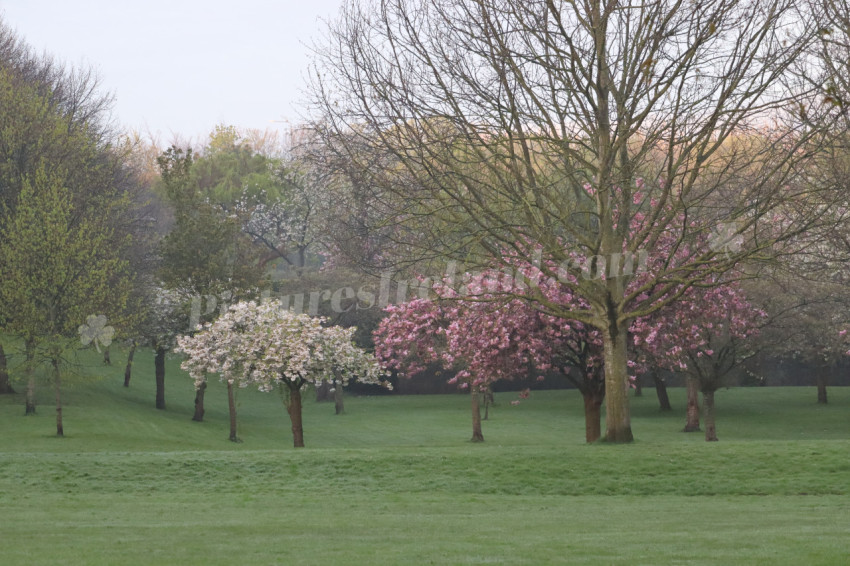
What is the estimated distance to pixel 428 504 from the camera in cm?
1582

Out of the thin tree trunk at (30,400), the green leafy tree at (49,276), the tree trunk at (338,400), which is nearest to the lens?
the green leafy tree at (49,276)

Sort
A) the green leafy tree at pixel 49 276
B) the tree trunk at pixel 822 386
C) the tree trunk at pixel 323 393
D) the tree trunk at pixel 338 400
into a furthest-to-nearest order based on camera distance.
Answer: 1. the tree trunk at pixel 323 393
2. the tree trunk at pixel 338 400
3. the tree trunk at pixel 822 386
4. the green leafy tree at pixel 49 276

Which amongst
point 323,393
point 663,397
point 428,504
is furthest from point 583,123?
point 323,393

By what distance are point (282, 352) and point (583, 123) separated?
13.5 m

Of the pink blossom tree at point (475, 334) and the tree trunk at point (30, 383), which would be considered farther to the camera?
the tree trunk at point (30, 383)

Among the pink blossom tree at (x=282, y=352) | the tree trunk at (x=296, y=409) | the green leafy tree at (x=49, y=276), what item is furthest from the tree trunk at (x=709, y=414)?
the green leafy tree at (x=49, y=276)

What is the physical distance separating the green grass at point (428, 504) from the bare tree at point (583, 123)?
3676mm

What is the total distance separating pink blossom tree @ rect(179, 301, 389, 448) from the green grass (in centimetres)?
459

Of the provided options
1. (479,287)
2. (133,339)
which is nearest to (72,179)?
(133,339)

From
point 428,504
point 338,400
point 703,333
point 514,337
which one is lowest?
point 428,504

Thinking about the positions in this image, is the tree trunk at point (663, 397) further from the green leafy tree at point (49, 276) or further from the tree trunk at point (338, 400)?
the green leafy tree at point (49, 276)

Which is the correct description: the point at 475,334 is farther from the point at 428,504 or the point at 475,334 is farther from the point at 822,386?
the point at 822,386

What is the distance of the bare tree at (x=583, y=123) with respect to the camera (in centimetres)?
1969

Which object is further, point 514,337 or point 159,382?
point 159,382
